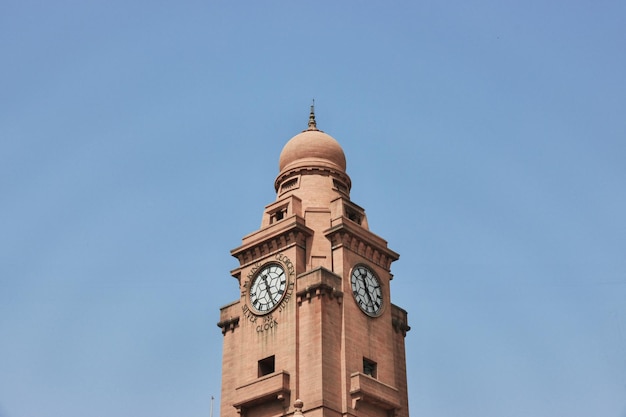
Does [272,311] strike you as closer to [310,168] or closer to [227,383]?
[227,383]

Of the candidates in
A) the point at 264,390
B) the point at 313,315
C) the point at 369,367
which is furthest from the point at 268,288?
the point at 369,367

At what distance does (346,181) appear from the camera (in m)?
60.8

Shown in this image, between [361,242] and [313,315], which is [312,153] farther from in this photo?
[313,315]

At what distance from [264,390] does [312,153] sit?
15.7m

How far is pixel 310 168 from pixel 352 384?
14.5 m

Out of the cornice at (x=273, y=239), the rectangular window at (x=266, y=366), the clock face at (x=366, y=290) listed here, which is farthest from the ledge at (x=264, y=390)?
the cornice at (x=273, y=239)

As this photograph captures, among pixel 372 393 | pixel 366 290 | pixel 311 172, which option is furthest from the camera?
pixel 311 172

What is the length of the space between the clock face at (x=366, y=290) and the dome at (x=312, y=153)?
7.66 meters

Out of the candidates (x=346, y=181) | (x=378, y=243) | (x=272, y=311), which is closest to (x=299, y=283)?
(x=272, y=311)

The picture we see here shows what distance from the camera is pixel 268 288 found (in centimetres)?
5478

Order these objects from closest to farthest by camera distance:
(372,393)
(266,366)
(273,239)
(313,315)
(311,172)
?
(372,393)
(313,315)
(266,366)
(273,239)
(311,172)

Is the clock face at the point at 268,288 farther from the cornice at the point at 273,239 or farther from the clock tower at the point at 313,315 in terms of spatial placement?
the cornice at the point at 273,239

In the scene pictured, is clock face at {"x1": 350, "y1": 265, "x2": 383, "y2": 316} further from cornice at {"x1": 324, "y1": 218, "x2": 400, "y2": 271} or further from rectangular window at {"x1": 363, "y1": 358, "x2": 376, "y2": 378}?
rectangular window at {"x1": 363, "y1": 358, "x2": 376, "y2": 378}

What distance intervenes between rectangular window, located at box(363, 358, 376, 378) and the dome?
12.7 meters
